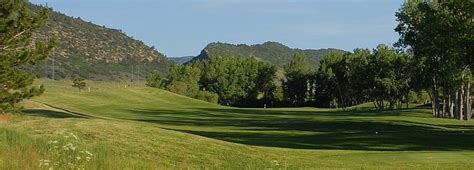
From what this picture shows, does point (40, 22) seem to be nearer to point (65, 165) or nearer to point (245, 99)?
point (65, 165)

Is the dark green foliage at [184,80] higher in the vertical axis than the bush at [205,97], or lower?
higher

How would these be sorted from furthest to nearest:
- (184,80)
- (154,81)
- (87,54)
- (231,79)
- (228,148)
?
(87,54) → (231,79) → (154,81) → (184,80) → (228,148)

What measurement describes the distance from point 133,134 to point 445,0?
19.3m

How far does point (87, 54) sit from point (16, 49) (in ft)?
463

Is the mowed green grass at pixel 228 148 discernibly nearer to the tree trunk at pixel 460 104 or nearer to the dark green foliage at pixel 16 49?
the dark green foliage at pixel 16 49

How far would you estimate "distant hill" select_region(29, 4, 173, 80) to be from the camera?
156325 mm

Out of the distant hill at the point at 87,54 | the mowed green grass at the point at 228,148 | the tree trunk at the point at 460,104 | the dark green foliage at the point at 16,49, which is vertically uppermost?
the distant hill at the point at 87,54

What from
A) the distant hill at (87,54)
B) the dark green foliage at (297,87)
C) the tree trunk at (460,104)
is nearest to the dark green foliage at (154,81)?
the distant hill at (87,54)

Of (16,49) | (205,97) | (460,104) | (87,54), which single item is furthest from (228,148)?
(87,54)

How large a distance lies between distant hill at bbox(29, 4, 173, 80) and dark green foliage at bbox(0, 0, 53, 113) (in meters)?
110

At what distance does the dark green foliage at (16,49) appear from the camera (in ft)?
109

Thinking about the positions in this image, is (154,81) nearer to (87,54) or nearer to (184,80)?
(184,80)

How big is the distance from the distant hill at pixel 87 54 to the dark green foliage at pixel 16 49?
11010 cm

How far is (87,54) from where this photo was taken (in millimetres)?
173875
